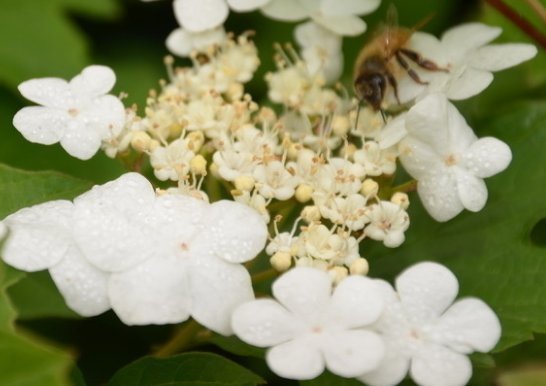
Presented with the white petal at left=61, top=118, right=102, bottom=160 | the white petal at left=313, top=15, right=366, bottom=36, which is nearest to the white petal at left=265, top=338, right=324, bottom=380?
the white petal at left=61, top=118, right=102, bottom=160

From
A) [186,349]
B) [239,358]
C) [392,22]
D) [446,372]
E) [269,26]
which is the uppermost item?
[392,22]

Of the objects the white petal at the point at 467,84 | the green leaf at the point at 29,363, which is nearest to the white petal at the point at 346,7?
the white petal at the point at 467,84

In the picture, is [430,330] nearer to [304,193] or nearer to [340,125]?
[304,193]

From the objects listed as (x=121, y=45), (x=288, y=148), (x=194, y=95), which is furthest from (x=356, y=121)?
(x=121, y=45)

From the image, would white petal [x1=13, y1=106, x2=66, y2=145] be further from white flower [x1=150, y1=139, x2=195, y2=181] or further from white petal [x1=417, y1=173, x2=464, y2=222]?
white petal [x1=417, y1=173, x2=464, y2=222]

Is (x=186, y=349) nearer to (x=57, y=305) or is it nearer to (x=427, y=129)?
(x=57, y=305)

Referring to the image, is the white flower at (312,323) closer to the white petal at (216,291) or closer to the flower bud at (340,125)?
the white petal at (216,291)

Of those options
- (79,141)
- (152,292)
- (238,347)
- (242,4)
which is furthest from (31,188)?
(242,4)
